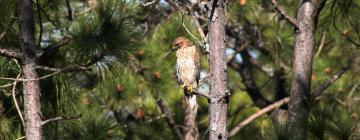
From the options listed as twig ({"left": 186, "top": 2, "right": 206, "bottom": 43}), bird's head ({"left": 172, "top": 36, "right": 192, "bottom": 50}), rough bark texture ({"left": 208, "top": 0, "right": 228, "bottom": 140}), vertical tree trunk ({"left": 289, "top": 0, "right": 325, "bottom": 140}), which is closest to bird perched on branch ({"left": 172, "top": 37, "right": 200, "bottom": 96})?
bird's head ({"left": 172, "top": 36, "right": 192, "bottom": 50})

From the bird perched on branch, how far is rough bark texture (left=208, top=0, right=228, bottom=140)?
1.58 meters

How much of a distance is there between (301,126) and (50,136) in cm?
164

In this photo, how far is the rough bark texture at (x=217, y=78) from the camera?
340 cm

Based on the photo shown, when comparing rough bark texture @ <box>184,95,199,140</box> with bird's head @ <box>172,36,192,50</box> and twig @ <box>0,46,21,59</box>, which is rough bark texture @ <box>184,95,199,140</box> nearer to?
bird's head @ <box>172,36,192,50</box>

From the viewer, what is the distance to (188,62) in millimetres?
5121

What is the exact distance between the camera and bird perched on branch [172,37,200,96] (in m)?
5.07

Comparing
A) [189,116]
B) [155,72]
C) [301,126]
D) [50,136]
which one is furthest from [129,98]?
[301,126]

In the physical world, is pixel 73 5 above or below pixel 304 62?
above

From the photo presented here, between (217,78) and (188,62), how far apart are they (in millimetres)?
1706

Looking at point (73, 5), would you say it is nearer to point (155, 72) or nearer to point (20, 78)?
point (155, 72)

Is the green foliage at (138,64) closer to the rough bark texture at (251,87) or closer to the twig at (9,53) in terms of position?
the rough bark texture at (251,87)

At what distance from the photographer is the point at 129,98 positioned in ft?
21.7

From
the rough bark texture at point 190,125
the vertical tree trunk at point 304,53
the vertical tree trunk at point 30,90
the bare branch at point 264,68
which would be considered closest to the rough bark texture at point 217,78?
the vertical tree trunk at point 30,90

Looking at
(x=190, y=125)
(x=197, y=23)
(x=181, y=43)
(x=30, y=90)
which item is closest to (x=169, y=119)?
(x=190, y=125)
